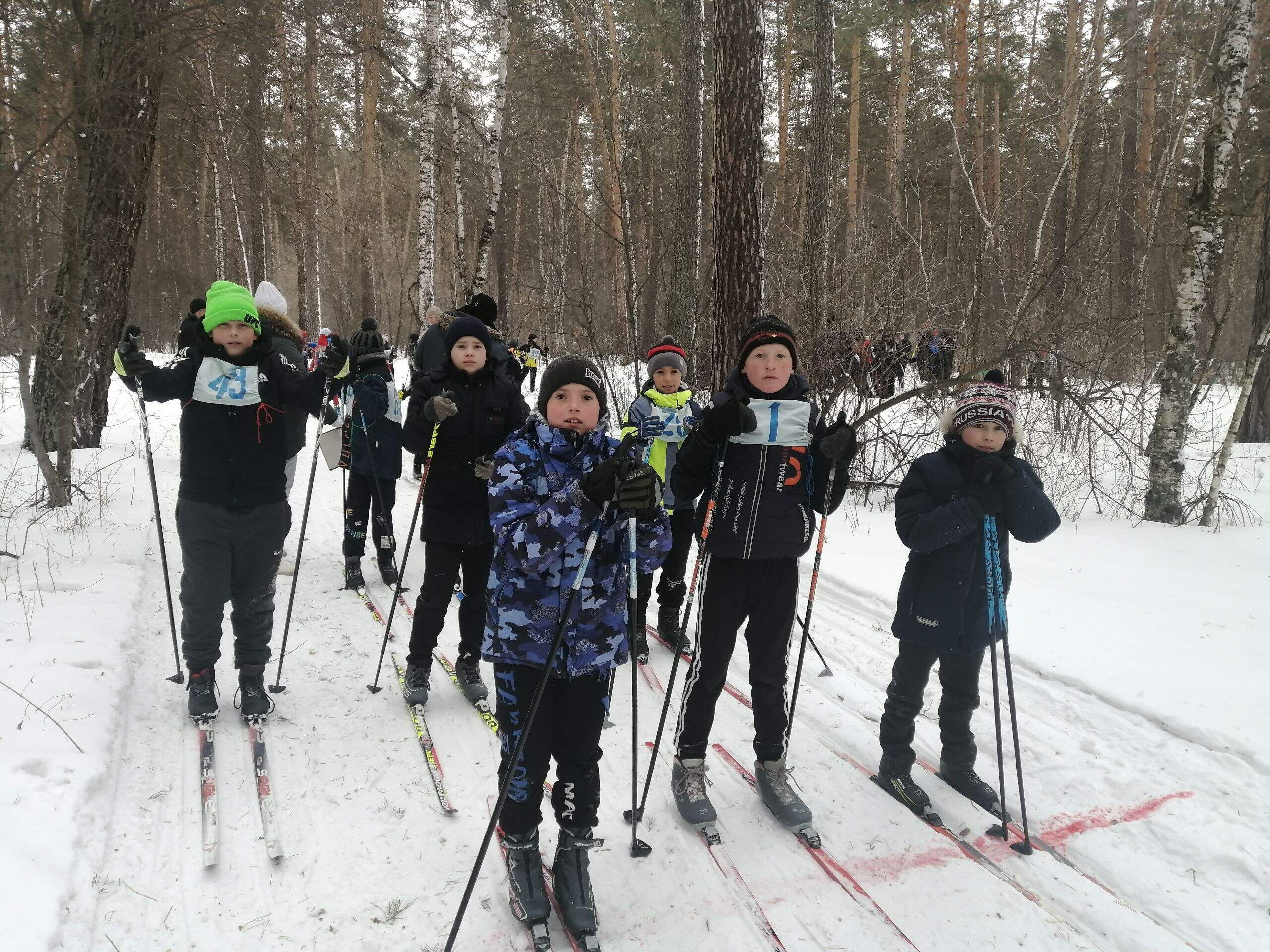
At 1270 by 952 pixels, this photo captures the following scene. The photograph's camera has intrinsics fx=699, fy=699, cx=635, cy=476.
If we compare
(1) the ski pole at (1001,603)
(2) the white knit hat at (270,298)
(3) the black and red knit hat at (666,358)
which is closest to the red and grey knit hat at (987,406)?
(1) the ski pole at (1001,603)

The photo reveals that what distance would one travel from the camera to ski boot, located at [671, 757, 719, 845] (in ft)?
9.59

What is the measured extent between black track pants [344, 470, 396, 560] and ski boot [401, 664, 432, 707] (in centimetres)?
202

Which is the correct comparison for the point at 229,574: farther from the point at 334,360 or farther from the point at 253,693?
the point at 334,360

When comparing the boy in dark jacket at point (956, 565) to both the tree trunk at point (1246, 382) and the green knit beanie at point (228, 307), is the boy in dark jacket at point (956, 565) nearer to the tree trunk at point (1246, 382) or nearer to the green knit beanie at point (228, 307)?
the green knit beanie at point (228, 307)

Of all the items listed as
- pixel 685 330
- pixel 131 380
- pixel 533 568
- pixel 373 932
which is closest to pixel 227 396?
pixel 131 380

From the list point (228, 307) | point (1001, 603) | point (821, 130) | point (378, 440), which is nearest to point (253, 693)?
point (228, 307)

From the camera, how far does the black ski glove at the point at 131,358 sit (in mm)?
3182

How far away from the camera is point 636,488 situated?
216 centimetres

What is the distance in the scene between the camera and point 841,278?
25.8 ft

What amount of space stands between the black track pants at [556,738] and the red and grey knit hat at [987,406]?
1.89m

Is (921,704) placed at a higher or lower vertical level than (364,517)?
lower

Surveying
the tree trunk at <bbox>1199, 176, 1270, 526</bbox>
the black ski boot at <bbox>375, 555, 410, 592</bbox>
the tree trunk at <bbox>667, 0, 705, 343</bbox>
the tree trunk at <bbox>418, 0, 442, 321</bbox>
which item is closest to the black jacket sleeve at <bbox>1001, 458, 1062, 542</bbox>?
the black ski boot at <bbox>375, 555, 410, 592</bbox>

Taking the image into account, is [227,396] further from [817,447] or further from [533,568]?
[817,447]

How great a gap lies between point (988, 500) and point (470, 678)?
285cm
